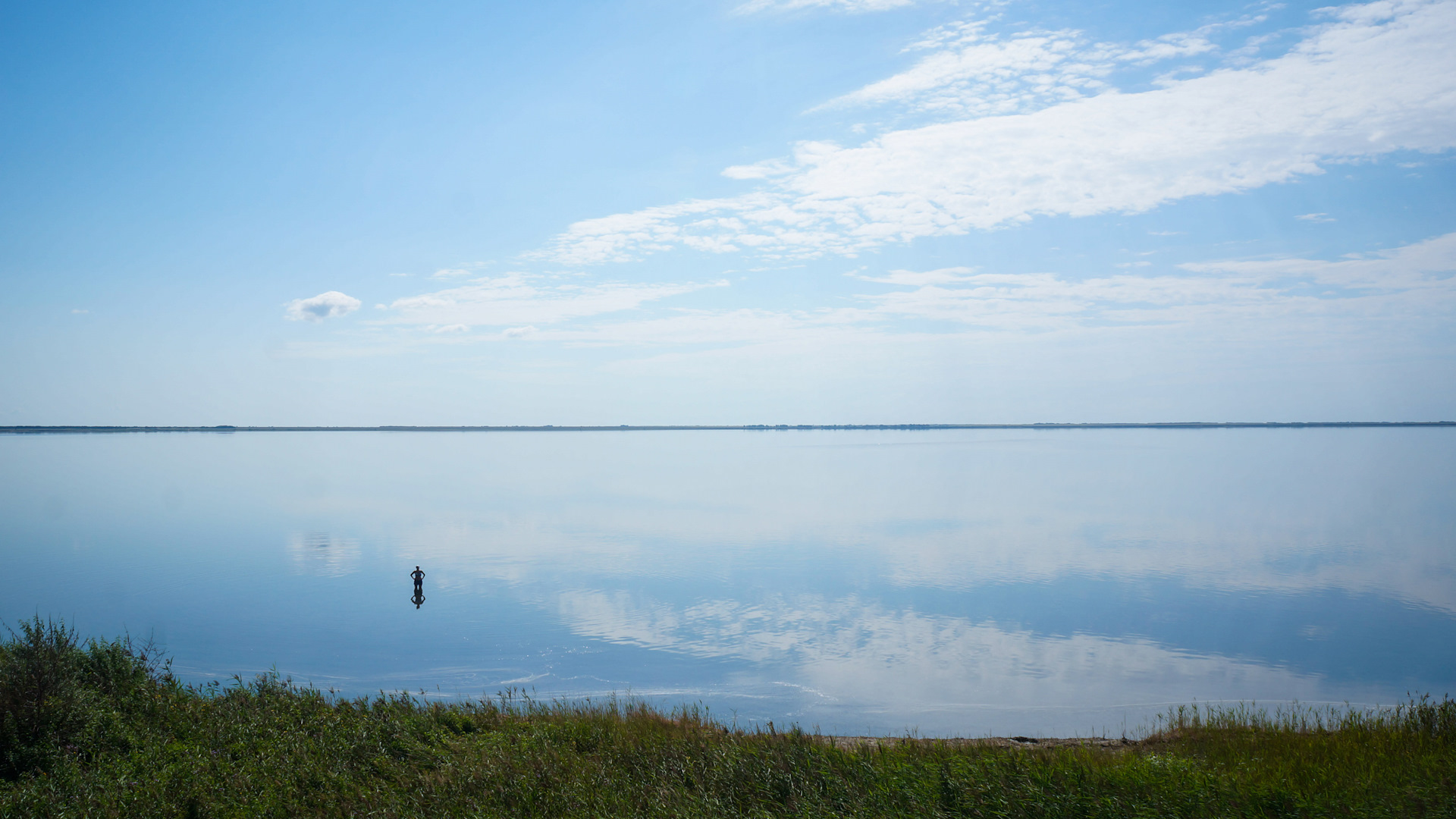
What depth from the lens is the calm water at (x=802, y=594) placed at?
20.2 meters

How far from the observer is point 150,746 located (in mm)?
11625

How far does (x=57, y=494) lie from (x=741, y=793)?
231 feet

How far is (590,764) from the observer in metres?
11.1

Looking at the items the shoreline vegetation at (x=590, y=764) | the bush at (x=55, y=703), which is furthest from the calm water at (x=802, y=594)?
the bush at (x=55, y=703)

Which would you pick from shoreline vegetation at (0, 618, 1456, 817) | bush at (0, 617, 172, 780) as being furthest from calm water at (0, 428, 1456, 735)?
bush at (0, 617, 172, 780)

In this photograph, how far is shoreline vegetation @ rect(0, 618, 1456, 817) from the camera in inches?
364

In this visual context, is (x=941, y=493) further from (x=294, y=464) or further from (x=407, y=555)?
(x=294, y=464)

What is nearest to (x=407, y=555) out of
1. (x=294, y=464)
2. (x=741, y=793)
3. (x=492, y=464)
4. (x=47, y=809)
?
(x=47, y=809)

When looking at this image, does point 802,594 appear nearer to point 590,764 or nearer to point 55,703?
point 590,764

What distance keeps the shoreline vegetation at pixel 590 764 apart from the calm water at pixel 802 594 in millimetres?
5338

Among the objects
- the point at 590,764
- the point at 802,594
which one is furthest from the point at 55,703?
the point at 802,594

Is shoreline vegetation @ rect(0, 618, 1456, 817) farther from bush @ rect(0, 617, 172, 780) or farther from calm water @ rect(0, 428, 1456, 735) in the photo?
calm water @ rect(0, 428, 1456, 735)

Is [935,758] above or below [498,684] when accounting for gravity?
above

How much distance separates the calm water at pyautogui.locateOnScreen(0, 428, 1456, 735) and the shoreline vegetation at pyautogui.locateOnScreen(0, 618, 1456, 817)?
5338 millimetres
